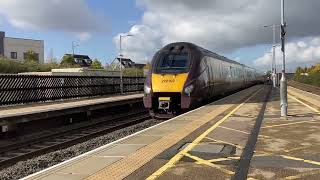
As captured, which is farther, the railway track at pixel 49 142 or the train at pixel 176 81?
the train at pixel 176 81

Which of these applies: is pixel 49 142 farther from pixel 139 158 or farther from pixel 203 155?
pixel 203 155

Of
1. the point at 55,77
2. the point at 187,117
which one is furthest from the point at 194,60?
Answer: the point at 55,77

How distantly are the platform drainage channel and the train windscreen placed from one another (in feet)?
35.4

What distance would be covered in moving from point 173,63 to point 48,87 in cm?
866

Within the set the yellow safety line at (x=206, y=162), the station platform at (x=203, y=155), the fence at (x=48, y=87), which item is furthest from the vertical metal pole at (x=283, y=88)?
the fence at (x=48, y=87)

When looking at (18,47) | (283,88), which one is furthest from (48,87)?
(18,47)

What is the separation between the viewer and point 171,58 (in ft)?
71.7

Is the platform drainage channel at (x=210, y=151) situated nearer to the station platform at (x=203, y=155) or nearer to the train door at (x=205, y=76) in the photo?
the station platform at (x=203, y=155)

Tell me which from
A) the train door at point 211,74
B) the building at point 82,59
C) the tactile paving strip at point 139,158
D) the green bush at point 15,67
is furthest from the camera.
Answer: the building at point 82,59

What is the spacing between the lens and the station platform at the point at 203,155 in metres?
7.74

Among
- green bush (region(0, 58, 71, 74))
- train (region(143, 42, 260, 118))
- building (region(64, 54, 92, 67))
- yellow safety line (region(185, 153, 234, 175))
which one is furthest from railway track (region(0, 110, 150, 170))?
building (region(64, 54, 92, 67))

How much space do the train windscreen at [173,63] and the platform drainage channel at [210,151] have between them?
35.4 ft

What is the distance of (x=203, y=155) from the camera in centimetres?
930

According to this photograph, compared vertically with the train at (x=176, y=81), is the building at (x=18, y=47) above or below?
above
